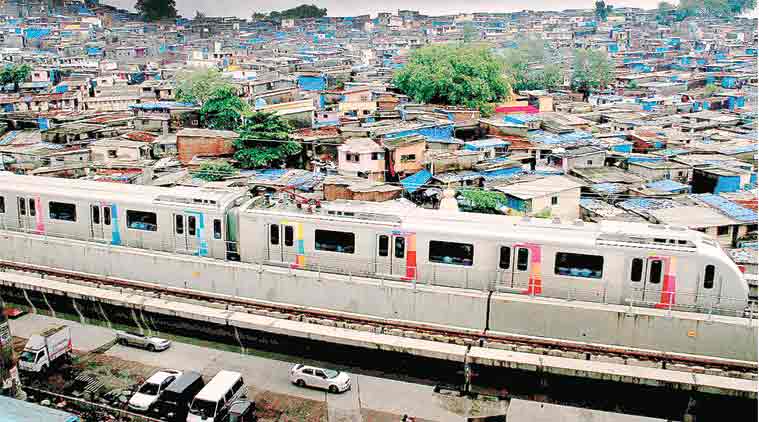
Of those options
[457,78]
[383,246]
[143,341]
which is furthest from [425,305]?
[457,78]

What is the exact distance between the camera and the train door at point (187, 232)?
1067 centimetres

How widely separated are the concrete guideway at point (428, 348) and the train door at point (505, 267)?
3.64ft

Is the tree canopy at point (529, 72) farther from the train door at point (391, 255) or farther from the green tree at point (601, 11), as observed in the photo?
the green tree at point (601, 11)

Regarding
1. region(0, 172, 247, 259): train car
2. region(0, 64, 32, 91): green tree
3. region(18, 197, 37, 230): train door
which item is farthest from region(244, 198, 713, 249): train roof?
region(0, 64, 32, 91): green tree

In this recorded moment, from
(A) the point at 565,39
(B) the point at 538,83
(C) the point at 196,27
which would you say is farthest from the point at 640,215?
(C) the point at 196,27

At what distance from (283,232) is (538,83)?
38326 mm

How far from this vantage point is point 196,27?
8575cm

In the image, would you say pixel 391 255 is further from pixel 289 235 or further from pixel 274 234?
pixel 274 234

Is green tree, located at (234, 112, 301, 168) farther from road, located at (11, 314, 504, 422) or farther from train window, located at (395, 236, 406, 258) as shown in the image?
train window, located at (395, 236, 406, 258)

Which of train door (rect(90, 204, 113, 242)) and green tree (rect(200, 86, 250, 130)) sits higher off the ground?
green tree (rect(200, 86, 250, 130))

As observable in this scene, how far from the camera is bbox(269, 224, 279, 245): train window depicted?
10211mm

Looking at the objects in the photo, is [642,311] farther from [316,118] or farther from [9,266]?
[316,118]

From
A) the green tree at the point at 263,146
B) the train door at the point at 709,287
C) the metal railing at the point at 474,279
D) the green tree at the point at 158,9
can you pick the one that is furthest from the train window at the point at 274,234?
the green tree at the point at 158,9

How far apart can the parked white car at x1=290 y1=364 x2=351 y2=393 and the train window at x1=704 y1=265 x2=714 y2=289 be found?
6.75 m
